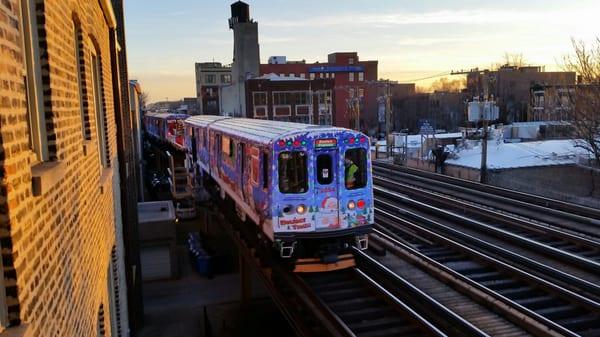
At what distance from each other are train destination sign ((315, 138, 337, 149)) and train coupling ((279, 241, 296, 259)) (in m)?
2.10

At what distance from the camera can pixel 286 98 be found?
62.8 meters

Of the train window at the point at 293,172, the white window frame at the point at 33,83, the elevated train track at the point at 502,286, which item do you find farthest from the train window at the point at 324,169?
the white window frame at the point at 33,83

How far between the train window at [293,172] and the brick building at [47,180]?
17.3 feet

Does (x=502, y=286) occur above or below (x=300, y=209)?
below

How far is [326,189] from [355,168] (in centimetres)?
81

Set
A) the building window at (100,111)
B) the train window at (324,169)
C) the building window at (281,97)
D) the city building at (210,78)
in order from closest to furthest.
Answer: the building window at (100,111)
the train window at (324,169)
the building window at (281,97)
the city building at (210,78)

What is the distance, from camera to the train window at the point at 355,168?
37.9 feet

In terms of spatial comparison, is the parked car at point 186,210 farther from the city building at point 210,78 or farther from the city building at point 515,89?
the city building at point 210,78

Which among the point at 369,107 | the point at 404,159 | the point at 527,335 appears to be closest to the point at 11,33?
the point at 527,335

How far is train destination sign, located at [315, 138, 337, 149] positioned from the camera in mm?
11172

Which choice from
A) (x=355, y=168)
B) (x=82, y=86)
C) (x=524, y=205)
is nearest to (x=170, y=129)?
(x=524, y=205)

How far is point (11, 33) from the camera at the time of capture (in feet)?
7.94

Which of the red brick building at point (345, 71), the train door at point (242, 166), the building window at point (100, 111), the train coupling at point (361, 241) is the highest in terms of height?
the red brick building at point (345, 71)

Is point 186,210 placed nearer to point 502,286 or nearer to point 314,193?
point 314,193
